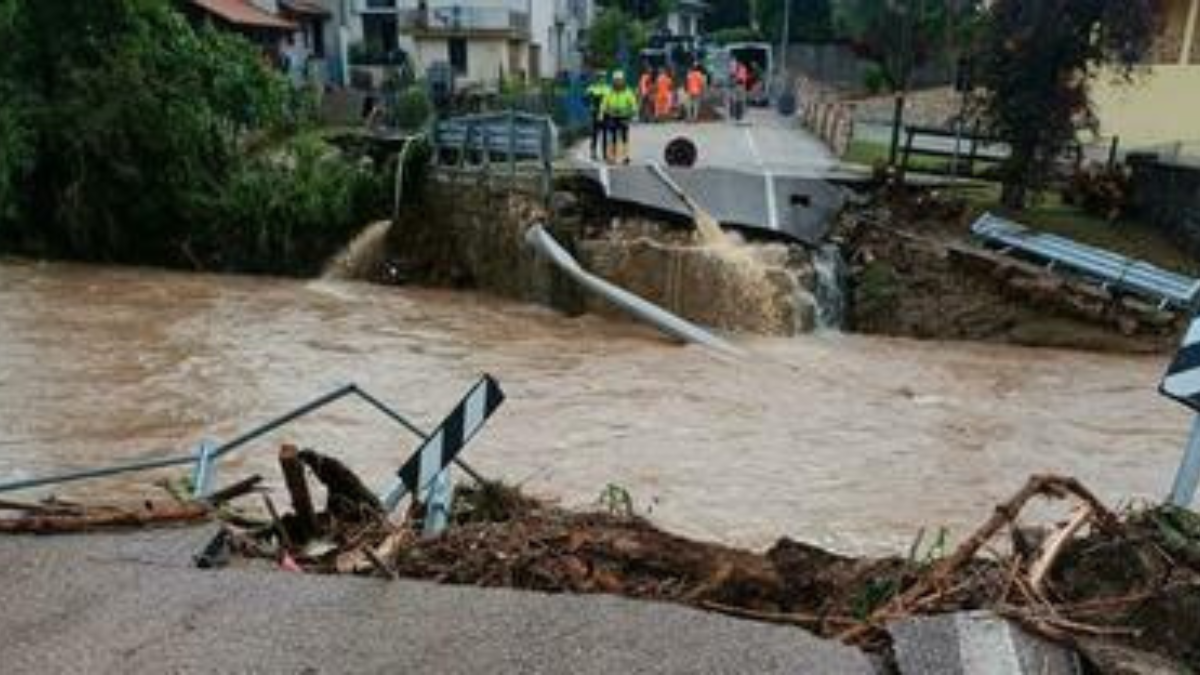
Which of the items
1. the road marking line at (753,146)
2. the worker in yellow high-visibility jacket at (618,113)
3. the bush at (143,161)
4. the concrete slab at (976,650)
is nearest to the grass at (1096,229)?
the road marking line at (753,146)

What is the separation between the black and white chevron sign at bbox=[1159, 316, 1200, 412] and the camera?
4.70 m

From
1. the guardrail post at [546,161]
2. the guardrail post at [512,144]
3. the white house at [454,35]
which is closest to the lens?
the guardrail post at [546,161]

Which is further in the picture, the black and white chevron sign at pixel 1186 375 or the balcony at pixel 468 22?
the balcony at pixel 468 22

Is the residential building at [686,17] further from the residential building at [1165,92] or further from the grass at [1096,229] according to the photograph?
the grass at [1096,229]

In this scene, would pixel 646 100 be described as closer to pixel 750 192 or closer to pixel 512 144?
pixel 512 144

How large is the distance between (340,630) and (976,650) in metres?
1.99

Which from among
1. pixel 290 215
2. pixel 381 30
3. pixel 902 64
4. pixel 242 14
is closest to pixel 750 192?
pixel 290 215

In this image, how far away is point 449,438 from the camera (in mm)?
5203

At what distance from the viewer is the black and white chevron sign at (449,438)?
5199 millimetres

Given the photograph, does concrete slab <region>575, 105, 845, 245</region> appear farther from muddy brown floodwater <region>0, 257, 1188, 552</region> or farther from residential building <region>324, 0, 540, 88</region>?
residential building <region>324, 0, 540, 88</region>

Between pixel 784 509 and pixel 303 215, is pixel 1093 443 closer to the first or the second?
pixel 784 509

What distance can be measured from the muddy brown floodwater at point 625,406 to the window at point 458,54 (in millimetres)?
36533

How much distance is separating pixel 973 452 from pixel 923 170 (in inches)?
423

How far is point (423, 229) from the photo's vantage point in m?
22.5
